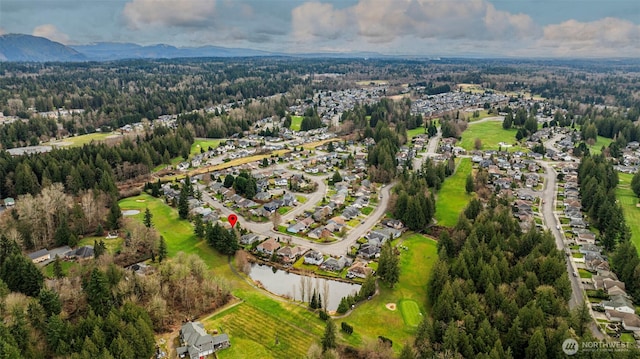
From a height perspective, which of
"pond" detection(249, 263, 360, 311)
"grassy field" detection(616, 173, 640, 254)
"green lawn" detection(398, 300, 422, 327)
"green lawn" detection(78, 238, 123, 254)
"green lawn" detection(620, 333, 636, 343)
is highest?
"green lawn" detection(78, 238, 123, 254)

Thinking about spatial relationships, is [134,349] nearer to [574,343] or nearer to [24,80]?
[574,343]

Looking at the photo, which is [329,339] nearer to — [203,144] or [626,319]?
[626,319]

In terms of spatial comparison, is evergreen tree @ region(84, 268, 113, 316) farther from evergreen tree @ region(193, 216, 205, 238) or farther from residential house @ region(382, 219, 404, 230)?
residential house @ region(382, 219, 404, 230)

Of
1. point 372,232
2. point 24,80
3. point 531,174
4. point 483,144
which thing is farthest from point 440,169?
point 24,80

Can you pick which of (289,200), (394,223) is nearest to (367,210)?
(394,223)

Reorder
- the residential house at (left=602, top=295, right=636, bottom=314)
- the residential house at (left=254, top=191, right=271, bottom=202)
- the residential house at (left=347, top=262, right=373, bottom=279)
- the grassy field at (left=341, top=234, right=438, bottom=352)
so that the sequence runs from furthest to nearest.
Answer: the residential house at (left=254, top=191, right=271, bottom=202) → the residential house at (left=347, top=262, right=373, bottom=279) → the residential house at (left=602, top=295, right=636, bottom=314) → the grassy field at (left=341, top=234, right=438, bottom=352)

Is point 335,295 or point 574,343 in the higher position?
point 574,343

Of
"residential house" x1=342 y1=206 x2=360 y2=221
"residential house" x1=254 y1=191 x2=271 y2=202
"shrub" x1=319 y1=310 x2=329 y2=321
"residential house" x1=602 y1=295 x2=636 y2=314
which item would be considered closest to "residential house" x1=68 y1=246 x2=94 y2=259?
"residential house" x1=254 y1=191 x2=271 y2=202
